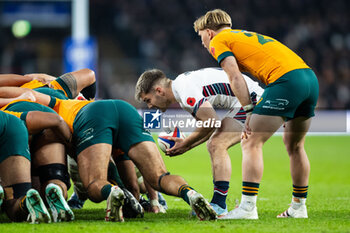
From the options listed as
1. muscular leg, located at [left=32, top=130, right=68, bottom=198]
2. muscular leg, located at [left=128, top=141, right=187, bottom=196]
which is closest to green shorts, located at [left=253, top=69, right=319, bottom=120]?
muscular leg, located at [left=128, top=141, right=187, bottom=196]

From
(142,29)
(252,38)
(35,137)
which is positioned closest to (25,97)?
(35,137)

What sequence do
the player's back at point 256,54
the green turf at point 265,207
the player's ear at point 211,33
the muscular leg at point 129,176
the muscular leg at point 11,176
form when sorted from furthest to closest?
the muscular leg at point 129,176, the player's ear at point 211,33, the player's back at point 256,54, the muscular leg at point 11,176, the green turf at point 265,207

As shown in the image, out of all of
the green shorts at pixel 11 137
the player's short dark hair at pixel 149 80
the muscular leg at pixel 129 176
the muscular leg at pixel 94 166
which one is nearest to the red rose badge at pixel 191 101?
the player's short dark hair at pixel 149 80

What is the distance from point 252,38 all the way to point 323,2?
2109 cm

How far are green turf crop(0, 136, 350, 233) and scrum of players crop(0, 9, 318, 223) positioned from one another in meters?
0.18

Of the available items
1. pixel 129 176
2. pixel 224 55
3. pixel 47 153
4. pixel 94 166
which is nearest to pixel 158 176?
pixel 94 166

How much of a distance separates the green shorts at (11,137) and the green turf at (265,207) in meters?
0.56

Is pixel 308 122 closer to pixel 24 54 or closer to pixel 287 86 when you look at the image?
pixel 287 86

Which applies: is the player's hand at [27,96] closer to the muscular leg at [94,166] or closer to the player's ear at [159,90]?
the muscular leg at [94,166]

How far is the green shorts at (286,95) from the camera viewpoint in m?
4.73

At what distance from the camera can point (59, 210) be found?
4.49 meters

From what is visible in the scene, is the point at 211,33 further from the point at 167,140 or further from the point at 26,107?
the point at 26,107

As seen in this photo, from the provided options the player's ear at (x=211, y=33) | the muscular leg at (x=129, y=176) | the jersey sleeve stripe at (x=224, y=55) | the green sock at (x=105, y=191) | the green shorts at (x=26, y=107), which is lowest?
the muscular leg at (x=129, y=176)

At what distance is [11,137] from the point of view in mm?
4656
